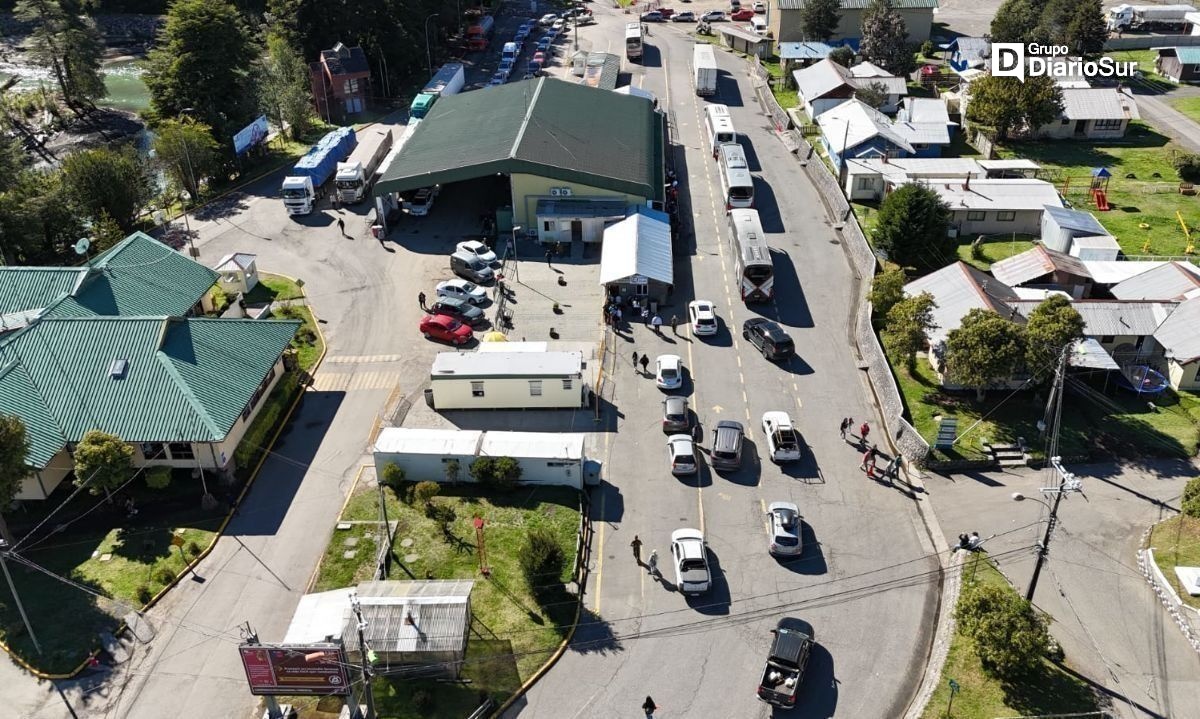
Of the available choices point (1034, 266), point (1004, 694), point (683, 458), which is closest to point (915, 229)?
point (1034, 266)

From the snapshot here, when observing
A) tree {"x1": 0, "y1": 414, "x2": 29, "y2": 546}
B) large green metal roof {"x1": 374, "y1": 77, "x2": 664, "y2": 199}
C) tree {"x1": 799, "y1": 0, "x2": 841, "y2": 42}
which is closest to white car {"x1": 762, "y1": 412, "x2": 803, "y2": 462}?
large green metal roof {"x1": 374, "y1": 77, "x2": 664, "y2": 199}

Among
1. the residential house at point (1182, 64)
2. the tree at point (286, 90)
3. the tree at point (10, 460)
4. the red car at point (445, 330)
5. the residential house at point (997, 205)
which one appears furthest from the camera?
the residential house at point (1182, 64)

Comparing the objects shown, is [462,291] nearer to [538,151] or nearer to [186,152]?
[538,151]

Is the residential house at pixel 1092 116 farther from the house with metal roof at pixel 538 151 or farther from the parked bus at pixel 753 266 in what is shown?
the parked bus at pixel 753 266

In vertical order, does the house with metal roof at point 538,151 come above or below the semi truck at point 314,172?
above

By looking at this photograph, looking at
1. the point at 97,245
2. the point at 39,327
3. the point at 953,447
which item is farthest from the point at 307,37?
the point at 953,447

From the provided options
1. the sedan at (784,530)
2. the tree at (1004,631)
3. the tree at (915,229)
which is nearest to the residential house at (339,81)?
the tree at (915,229)

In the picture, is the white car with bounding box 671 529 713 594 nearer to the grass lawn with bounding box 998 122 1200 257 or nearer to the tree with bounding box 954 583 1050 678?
the tree with bounding box 954 583 1050 678
